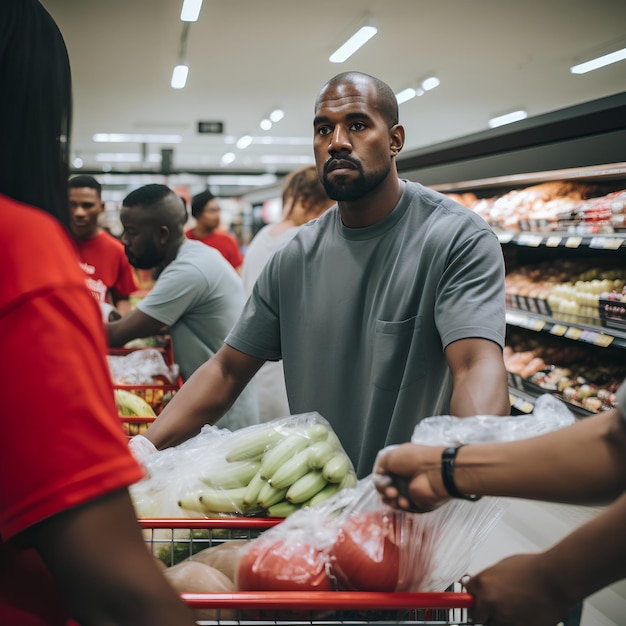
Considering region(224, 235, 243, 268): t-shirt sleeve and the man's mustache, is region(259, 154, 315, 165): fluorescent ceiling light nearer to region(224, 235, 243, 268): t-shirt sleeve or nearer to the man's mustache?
region(224, 235, 243, 268): t-shirt sleeve

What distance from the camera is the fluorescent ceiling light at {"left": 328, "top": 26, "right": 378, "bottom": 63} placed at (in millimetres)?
8773

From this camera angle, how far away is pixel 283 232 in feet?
12.8

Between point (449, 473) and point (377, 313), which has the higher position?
point (377, 313)

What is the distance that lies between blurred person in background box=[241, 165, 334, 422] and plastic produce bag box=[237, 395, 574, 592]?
107 inches

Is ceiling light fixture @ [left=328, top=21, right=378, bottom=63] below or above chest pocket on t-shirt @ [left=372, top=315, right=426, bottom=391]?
above

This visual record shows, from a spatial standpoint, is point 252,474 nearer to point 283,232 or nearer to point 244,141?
point 283,232

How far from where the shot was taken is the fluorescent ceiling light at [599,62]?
34.9 ft

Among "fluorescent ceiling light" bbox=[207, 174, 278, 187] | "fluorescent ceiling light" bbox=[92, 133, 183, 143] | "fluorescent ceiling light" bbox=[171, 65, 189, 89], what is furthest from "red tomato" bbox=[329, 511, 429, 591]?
"fluorescent ceiling light" bbox=[207, 174, 278, 187]

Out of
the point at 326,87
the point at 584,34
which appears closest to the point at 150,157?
the point at 584,34

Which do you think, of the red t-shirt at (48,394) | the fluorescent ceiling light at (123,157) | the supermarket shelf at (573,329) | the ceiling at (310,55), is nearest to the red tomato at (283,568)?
the red t-shirt at (48,394)

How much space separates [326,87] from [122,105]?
13.9m

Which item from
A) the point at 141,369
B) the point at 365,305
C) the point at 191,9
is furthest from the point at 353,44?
the point at 365,305

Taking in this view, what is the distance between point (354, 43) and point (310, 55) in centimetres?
151

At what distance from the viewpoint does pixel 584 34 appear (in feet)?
32.3
